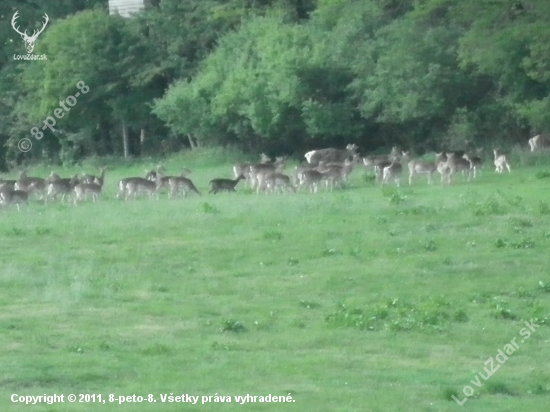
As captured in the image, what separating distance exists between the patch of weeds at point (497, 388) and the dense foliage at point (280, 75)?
78.6ft

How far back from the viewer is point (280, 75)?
142 feet

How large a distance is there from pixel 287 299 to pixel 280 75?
2611 cm

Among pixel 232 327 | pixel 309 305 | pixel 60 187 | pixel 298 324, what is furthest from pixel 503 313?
pixel 60 187

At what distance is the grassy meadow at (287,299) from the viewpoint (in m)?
12.5

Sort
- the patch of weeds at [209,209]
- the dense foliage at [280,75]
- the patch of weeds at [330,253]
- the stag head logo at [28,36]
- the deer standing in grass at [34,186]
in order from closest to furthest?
the patch of weeds at [330,253]
the patch of weeds at [209,209]
the deer standing in grass at [34,186]
the dense foliage at [280,75]
the stag head logo at [28,36]

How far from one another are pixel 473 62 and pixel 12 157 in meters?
30.2

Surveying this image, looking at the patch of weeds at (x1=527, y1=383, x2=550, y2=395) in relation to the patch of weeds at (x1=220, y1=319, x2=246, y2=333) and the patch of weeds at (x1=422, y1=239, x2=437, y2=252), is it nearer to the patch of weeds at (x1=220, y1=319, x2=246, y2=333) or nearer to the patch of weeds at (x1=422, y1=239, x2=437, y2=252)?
the patch of weeds at (x1=220, y1=319, x2=246, y2=333)

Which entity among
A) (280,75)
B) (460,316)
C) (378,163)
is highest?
(280,75)

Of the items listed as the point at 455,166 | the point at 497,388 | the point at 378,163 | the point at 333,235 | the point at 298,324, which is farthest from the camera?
the point at 378,163

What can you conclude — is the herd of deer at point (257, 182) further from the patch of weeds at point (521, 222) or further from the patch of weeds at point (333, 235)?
the patch of weeds at point (333, 235)

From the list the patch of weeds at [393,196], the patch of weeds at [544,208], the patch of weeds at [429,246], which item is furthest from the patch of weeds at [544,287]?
the patch of weeds at [393,196]

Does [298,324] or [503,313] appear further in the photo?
[503,313]

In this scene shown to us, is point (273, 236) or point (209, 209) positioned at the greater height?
point (209, 209)

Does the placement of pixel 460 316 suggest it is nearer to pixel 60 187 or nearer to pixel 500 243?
pixel 500 243
